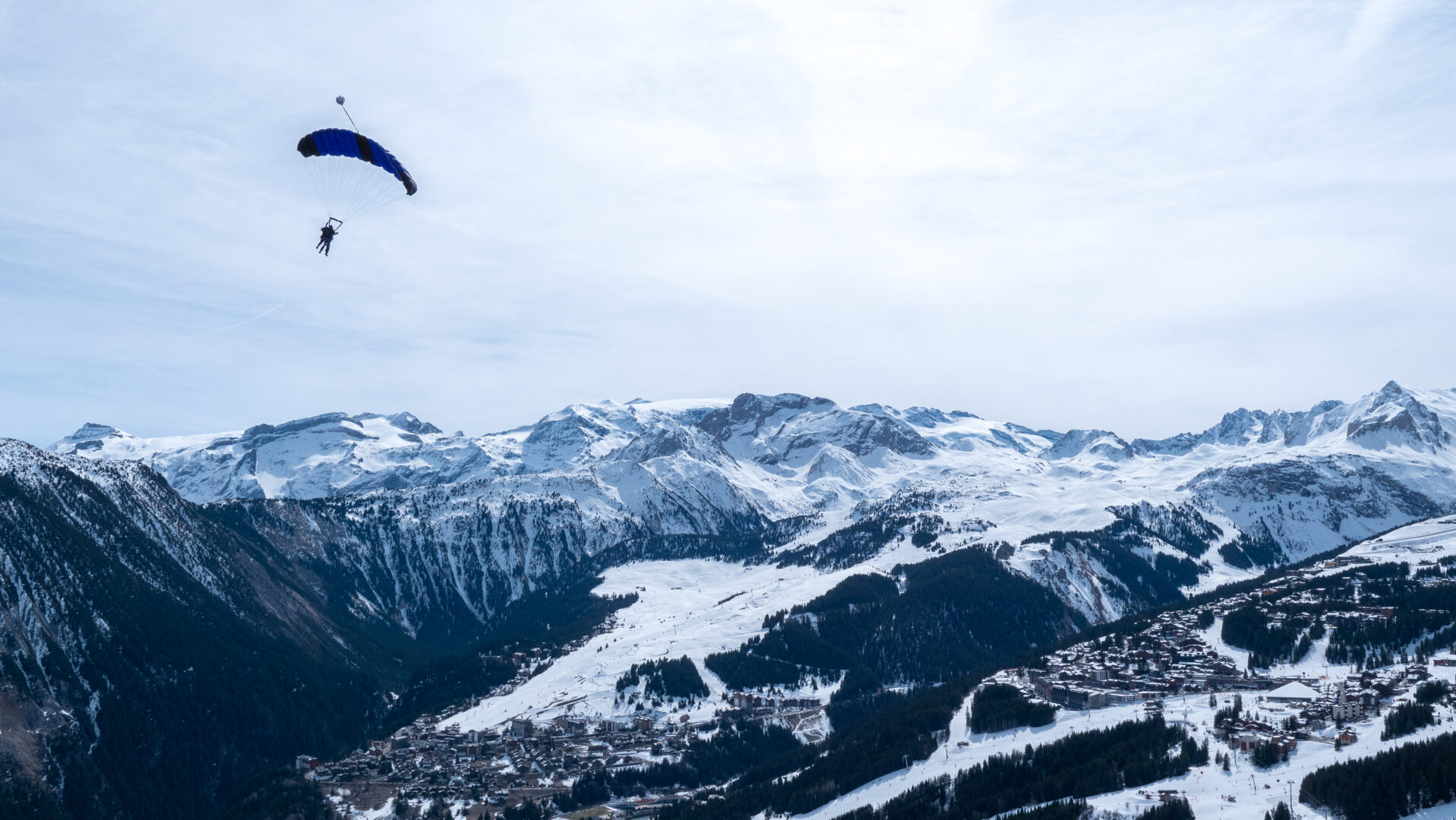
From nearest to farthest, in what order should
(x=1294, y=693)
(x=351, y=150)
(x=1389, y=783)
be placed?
(x=351, y=150) → (x=1389, y=783) → (x=1294, y=693)

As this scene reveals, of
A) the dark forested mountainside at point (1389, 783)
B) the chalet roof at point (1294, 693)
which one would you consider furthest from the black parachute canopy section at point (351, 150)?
the chalet roof at point (1294, 693)

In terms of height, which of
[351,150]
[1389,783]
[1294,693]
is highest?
[351,150]

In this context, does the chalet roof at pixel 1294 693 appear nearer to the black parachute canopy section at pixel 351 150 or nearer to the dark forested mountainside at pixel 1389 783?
the dark forested mountainside at pixel 1389 783

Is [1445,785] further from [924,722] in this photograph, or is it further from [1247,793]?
[924,722]

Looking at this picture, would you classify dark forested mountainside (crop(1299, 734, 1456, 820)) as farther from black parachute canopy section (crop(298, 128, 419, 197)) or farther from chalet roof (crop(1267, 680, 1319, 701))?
black parachute canopy section (crop(298, 128, 419, 197))

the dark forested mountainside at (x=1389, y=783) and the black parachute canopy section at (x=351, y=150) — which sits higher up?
the black parachute canopy section at (x=351, y=150)

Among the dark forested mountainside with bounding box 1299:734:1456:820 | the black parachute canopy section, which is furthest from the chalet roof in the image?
the black parachute canopy section

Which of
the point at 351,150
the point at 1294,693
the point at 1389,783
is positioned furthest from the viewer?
the point at 1294,693

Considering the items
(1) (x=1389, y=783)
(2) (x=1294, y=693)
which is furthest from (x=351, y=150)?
(2) (x=1294, y=693)

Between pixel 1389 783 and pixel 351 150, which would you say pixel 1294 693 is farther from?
pixel 351 150

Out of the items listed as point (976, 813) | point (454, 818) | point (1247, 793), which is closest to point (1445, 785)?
point (1247, 793)
